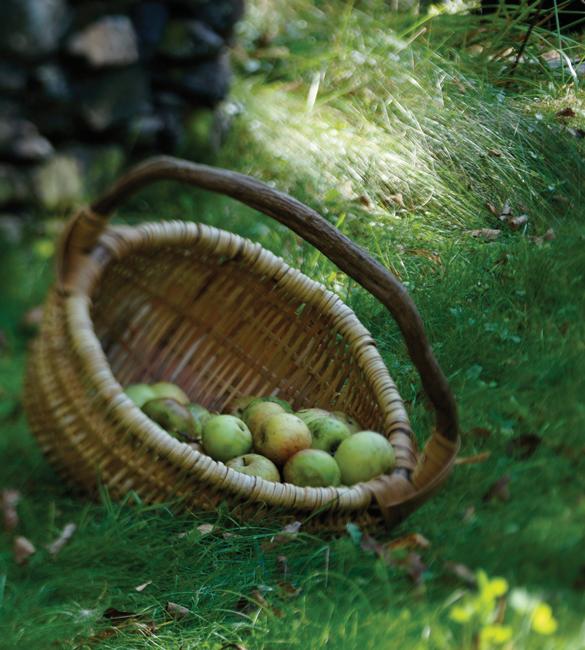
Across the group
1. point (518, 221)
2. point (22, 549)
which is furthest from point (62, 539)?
point (518, 221)

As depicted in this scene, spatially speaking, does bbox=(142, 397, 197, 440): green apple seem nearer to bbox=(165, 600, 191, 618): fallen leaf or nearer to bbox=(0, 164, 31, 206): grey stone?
bbox=(165, 600, 191, 618): fallen leaf

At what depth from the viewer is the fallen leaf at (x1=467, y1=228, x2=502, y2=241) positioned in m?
1.26

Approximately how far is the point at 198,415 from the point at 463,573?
2.73ft

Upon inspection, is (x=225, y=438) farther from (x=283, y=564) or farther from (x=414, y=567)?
(x=414, y=567)

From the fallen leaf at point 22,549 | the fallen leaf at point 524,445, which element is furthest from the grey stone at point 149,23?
the fallen leaf at point 524,445

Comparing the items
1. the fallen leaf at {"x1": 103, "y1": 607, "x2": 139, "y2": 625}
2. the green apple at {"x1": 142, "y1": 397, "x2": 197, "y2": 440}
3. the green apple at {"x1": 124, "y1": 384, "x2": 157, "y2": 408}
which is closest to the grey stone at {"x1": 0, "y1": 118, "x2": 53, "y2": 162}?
the green apple at {"x1": 124, "y1": 384, "x2": 157, "y2": 408}

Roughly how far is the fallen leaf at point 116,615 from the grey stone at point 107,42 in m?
Answer: 1.85

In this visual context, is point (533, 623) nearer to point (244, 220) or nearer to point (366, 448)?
point (366, 448)

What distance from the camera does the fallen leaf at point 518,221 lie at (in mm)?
1216

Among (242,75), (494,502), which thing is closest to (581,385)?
(494,502)

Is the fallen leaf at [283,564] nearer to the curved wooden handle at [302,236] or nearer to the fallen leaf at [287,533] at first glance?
the fallen leaf at [287,533]

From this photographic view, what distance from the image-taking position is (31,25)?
8.34ft

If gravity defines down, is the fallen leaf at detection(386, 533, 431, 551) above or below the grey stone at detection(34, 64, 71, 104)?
above

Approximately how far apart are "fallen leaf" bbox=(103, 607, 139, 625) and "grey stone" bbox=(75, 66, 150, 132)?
1838mm
